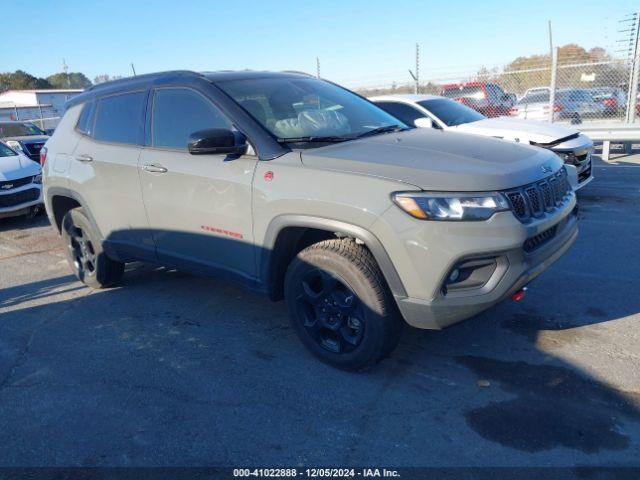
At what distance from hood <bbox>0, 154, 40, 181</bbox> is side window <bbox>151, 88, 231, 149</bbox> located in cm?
565

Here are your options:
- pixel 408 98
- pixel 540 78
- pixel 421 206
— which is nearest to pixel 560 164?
pixel 421 206

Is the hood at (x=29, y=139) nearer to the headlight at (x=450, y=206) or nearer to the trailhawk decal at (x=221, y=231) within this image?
the trailhawk decal at (x=221, y=231)

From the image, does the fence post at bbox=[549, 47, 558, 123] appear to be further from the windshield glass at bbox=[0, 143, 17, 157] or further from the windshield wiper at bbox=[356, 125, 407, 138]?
the windshield glass at bbox=[0, 143, 17, 157]

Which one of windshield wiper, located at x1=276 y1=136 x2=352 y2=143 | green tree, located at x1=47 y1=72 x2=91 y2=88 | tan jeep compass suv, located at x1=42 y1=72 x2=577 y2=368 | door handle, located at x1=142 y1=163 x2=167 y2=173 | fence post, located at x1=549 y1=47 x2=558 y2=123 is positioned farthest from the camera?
green tree, located at x1=47 y1=72 x2=91 y2=88

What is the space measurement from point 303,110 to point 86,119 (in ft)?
7.63

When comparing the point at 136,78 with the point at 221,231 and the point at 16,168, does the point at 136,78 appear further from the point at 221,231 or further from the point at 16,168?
the point at 16,168

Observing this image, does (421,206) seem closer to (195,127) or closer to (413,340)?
(413,340)

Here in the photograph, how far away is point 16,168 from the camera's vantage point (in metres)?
8.85

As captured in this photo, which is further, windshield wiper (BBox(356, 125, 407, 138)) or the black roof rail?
the black roof rail

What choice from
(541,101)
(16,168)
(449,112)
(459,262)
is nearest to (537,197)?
(459,262)

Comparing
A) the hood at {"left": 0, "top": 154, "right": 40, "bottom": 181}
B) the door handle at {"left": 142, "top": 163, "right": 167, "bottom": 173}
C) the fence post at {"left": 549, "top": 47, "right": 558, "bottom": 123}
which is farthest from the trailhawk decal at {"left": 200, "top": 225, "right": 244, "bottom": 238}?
Answer: the fence post at {"left": 549, "top": 47, "right": 558, "bottom": 123}

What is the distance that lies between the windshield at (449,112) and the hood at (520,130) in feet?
0.93

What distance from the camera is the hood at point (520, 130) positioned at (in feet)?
25.1

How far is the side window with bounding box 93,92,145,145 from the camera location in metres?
4.41
